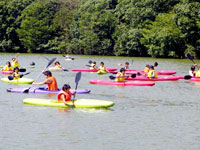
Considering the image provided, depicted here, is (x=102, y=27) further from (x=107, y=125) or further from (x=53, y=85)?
(x=107, y=125)

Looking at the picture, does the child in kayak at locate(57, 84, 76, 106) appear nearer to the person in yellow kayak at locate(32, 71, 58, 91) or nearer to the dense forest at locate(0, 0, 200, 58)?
the person in yellow kayak at locate(32, 71, 58, 91)

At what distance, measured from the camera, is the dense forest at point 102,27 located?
59281 mm

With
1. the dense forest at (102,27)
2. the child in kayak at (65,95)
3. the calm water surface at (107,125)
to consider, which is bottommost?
the calm water surface at (107,125)

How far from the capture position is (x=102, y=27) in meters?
70.2

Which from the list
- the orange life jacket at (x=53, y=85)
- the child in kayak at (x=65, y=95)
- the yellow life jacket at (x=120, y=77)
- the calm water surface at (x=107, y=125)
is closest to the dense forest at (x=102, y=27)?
the yellow life jacket at (x=120, y=77)

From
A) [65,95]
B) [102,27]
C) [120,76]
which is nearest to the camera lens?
[65,95]

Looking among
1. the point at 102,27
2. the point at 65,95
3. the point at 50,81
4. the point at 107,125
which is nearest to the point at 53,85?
the point at 50,81

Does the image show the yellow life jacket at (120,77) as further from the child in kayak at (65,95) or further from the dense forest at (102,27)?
the dense forest at (102,27)

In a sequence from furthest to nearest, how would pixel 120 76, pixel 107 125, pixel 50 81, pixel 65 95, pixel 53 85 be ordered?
1. pixel 120 76
2. pixel 53 85
3. pixel 50 81
4. pixel 65 95
5. pixel 107 125

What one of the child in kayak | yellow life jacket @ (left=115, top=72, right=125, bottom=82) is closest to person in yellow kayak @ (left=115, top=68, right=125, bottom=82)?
yellow life jacket @ (left=115, top=72, right=125, bottom=82)

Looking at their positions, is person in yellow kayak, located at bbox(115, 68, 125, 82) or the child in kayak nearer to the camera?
the child in kayak

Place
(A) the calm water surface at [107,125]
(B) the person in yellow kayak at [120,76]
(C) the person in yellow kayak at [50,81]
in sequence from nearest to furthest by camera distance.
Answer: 1. (A) the calm water surface at [107,125]
2. (C) the person in yellow kayak at [50,81]
3. (B) the person in yellow kayak at [120,76]

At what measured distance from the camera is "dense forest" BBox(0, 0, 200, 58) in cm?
5928

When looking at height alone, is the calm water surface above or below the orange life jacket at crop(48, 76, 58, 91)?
below
